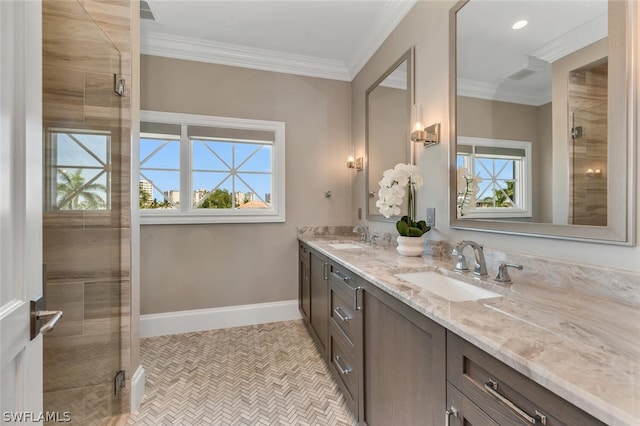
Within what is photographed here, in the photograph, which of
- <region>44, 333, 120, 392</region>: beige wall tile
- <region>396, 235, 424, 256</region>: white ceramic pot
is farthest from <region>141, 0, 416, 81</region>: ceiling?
<region>44, 333, 120, 392</region>: beige wall tile

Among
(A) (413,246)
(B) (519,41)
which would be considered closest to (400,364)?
(A) (413,246)

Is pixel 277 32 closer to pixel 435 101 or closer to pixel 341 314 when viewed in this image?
pixel 435 101

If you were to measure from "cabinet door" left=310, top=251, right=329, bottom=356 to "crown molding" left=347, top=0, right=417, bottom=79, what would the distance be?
1.96 meters

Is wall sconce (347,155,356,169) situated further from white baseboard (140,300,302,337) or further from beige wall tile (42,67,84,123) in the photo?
beige wall tile (42,67,84,123)

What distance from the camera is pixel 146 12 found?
2.32 metres

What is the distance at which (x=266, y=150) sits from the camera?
3025 millimetres

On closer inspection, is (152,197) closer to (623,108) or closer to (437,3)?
(437,3)

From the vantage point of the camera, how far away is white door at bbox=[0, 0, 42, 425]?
0.65 metres

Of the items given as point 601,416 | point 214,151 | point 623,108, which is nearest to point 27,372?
point 601,416

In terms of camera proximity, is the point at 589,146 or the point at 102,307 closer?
the point at 589,146

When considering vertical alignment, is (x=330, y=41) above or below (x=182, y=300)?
above

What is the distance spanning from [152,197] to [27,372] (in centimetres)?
222

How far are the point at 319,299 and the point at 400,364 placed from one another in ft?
3.83

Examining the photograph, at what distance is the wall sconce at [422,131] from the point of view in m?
1.78
